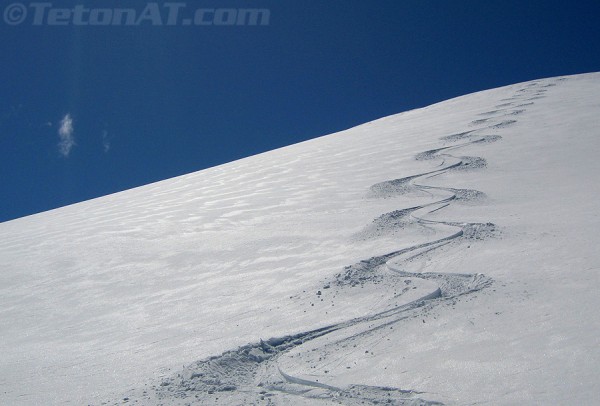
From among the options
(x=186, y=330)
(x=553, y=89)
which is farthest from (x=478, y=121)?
(x=186, y=330)

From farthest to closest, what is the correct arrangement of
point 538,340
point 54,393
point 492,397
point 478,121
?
point 478,121 → point 54,393 → point 538,340 → point 492,397

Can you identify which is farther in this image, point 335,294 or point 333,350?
point 335,294

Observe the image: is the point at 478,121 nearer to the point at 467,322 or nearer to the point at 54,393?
the point at 467,322

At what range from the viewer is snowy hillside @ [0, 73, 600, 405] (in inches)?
69.3

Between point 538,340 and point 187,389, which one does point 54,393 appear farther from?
point 538,340

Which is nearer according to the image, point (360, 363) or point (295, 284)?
point (360, 363)

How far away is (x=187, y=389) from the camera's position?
6.17 ft

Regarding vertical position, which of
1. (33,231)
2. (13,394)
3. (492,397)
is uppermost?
(33,231)

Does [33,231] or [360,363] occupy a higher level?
[33,231]

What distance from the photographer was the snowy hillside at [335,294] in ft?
5.78

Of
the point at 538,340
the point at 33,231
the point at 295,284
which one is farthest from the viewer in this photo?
the point at 33,231

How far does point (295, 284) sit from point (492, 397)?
1438 millimetres

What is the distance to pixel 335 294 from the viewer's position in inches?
102

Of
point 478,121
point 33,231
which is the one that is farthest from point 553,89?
point 33,231
